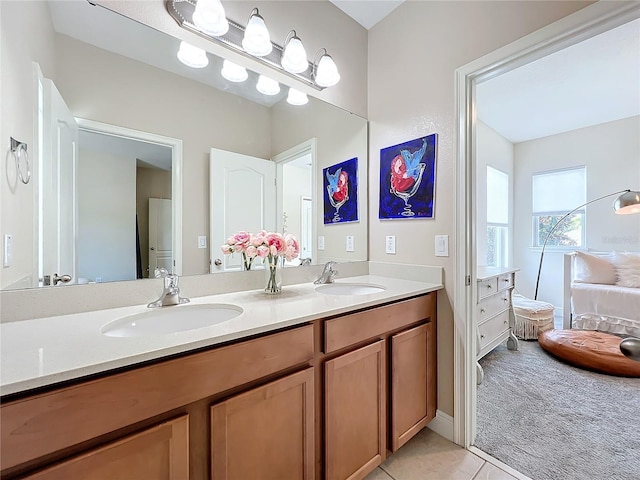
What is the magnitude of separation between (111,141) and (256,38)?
2.76 ft

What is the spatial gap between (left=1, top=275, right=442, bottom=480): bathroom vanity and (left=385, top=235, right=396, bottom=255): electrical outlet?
0.41 metres

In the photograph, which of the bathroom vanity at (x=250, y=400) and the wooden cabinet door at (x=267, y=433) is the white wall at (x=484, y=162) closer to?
the bathroom vanity at (x=250, y=400)

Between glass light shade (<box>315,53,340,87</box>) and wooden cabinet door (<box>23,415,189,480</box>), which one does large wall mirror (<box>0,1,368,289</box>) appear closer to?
glass light shade (<box>315,53,340,87</box>)

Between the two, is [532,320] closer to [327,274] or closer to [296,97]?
[327,274]

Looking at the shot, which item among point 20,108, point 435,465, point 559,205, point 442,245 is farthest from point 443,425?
point 559,205

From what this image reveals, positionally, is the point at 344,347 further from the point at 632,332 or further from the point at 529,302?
the point at 632,332

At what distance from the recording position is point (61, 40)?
1058 millimetres

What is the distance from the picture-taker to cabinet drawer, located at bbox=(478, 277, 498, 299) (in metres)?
2.21

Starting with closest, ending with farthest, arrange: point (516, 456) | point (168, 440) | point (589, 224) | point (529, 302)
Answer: point (168, 440), point (516, 456), point (529, 302), point (589, 224)

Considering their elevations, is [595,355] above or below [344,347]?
below

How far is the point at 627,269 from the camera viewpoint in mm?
3221

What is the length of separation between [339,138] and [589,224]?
4.13 meters

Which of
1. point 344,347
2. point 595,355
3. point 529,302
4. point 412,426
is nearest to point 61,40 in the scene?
point 344,347

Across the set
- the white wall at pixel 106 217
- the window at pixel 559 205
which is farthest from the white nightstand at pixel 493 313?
the window at pixel 559 205
